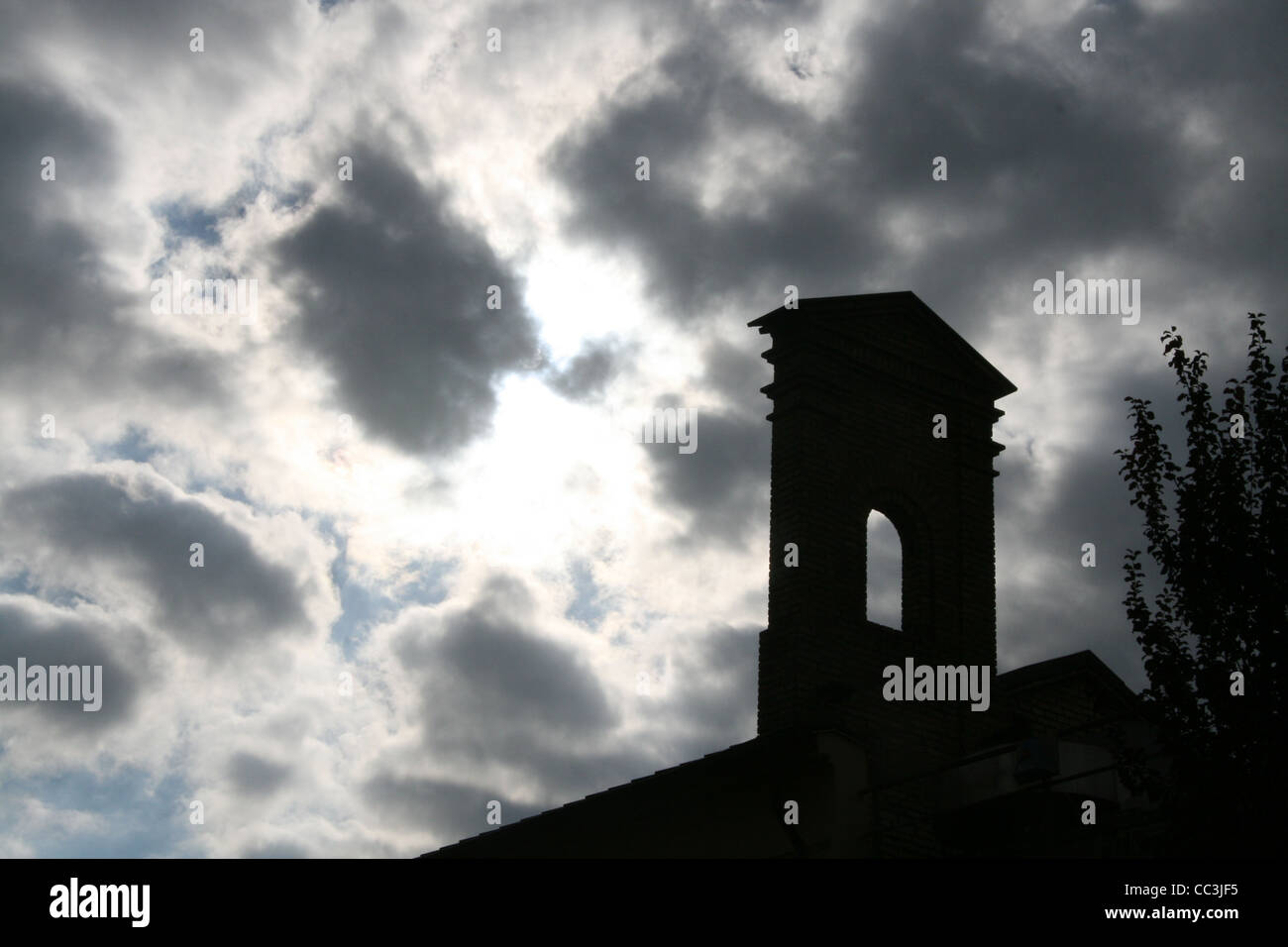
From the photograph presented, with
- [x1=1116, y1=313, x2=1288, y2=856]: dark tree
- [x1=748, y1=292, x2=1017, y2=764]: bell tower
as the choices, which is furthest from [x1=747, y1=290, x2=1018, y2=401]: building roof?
[x1=1116, y1=313, x2=1288, y2=856]: dark tree

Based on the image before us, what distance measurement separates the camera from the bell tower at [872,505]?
47.3 ft

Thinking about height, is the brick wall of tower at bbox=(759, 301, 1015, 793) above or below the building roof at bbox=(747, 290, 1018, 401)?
below

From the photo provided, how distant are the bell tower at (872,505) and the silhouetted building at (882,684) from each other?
2cm

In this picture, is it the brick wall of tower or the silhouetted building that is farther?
the brick wall of tower

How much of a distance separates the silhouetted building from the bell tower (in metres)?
0.02

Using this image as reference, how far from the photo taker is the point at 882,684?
1468cm

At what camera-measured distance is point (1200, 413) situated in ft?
38.1

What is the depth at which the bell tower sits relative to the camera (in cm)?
1441

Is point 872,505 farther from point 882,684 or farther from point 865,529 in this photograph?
point 882,684

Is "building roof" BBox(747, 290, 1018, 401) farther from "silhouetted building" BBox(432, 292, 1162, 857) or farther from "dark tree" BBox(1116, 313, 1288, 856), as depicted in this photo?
"dark tree" BBox(1116, 313, 1288, 856)

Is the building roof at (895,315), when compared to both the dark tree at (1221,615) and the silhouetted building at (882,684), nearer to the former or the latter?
the silhouetted building at (882,684)
